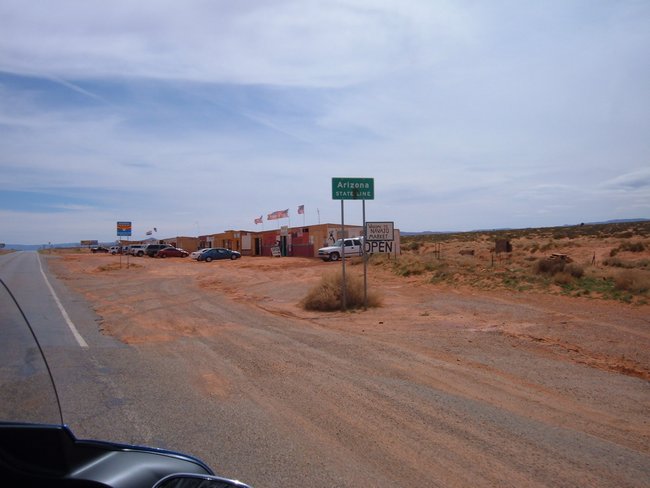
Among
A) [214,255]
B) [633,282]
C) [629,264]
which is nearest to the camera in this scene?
[633,282]

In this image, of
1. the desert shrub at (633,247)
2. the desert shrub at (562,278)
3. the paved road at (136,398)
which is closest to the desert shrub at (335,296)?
the paved road at (136,398)

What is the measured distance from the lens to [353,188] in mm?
15641

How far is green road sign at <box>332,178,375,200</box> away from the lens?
50.4ft

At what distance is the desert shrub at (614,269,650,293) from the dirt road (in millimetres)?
2023

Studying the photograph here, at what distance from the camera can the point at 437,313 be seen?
14758mm

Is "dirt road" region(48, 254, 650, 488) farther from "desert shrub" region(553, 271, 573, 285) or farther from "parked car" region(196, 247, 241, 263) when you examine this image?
"parked car" region(196, 247, 241, 263)

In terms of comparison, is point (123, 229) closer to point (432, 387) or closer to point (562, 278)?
point (562, 278)

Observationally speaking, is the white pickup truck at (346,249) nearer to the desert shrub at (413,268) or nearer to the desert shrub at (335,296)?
the desert shrub at (413,268)

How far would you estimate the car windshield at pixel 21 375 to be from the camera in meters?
2.71

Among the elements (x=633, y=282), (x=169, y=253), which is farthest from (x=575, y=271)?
(x=169, y=253)

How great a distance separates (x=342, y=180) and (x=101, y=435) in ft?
36.2

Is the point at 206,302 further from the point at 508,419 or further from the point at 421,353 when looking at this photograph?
the point at 508,419

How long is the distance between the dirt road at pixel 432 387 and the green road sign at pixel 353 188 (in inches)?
130

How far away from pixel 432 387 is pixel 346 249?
36.8 m
